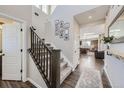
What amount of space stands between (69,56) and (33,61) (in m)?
2.30

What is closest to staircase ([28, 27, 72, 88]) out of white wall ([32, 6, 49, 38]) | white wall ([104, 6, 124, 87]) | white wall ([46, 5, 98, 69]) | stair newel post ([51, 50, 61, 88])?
stair newel post ([51, 50, 61, 88])

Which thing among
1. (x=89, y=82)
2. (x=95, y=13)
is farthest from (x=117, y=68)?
(x=95, y=13)

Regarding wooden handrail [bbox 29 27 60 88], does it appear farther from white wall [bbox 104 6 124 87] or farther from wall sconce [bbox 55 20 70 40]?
wall sconce [bbox 55 20 70 40]

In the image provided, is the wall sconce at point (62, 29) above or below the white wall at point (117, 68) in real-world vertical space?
above

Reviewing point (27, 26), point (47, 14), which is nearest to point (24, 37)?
point (27, 26)

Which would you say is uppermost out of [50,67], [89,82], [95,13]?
[95,13]

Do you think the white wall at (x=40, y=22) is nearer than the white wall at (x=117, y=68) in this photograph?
No

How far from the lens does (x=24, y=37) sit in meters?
3.54

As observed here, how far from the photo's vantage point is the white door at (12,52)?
360 cm

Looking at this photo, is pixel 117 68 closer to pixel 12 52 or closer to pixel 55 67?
pixel 55 67

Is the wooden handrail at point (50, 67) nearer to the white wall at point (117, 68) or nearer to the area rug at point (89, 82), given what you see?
the area rug at point (89, 82)

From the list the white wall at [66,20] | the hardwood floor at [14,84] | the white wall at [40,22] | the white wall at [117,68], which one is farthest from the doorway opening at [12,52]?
the white wall at [117,68]

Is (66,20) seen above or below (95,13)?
below

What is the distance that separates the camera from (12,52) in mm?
3664
